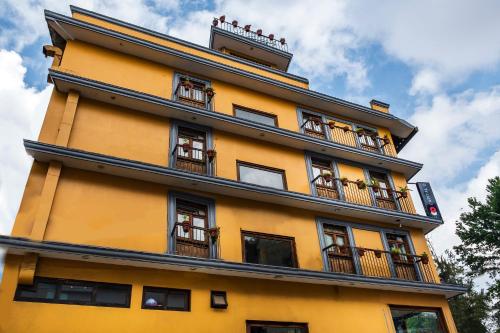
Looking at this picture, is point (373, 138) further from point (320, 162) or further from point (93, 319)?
point (93, 319)

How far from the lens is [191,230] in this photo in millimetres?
11883

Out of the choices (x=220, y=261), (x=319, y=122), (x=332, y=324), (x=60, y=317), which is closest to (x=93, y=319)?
(x=60, y=317)

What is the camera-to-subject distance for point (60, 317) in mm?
8734

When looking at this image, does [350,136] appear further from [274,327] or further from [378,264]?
[274,327]

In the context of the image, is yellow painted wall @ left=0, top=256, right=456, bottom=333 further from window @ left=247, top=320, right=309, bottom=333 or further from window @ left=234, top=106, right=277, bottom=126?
window @ left=234, top=106, right=277, bottom=126

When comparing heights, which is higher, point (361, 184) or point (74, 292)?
point (361, 184)

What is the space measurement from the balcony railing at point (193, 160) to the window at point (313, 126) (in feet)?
17.2

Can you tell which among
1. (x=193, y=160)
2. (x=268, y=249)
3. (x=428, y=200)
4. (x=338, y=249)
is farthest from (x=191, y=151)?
(x=428, y=200)

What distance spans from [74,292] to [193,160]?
571 cm

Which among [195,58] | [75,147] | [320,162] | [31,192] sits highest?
[195,58]

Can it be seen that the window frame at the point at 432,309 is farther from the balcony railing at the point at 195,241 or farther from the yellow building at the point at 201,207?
the balcony railing at the point at 195,241

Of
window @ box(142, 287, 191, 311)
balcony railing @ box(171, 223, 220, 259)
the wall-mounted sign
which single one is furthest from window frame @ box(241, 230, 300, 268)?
the wall-mounted sign

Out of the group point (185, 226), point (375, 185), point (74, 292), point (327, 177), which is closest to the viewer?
point (74, 292)

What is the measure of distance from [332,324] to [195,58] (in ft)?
35.5
